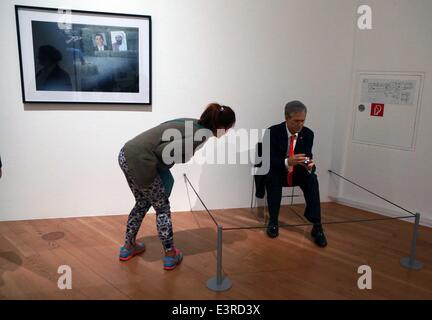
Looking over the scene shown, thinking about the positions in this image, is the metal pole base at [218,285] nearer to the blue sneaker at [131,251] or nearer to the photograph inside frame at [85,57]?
the blue sneaker at [131,251]

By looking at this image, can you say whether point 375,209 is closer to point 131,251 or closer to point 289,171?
point 289,171

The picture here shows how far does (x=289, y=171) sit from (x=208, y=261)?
1134mm

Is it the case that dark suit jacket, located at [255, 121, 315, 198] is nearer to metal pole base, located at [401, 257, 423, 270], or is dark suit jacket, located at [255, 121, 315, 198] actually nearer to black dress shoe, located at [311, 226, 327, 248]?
black dress shoe, located at [311, 226, 327, 248]

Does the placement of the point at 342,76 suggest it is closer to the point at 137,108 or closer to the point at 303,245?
the point at 303,245

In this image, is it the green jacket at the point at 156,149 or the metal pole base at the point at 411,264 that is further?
the metal pole base at the point at 411,264

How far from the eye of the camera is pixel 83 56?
3168 mm

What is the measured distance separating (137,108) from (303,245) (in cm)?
195

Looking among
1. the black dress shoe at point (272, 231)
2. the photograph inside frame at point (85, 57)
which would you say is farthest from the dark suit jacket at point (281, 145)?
the photograph inside frame at point (85, 57)

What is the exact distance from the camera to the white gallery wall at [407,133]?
3400mm

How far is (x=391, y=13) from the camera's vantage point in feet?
11.5

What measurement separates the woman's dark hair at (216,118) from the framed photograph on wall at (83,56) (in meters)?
1.14

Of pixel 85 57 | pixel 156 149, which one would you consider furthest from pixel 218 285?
pixel 85 57
